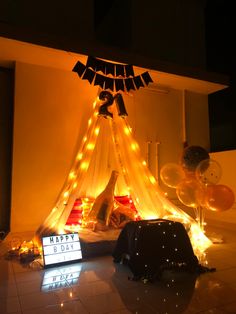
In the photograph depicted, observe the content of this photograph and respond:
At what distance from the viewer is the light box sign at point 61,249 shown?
114 inches

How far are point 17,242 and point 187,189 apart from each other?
2.59m

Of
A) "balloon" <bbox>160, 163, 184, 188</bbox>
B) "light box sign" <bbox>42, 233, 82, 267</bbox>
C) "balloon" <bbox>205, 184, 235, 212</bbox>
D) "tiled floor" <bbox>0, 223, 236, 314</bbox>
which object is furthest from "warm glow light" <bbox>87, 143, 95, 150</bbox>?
"balloon" <bbox>205, 184, 235, 212</bbox>

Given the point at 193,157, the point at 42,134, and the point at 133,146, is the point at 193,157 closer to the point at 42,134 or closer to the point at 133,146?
the point at 133,146

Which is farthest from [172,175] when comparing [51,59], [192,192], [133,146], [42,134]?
[51,59]

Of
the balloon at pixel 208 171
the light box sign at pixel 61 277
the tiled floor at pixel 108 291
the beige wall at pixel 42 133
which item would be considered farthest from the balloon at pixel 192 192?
the beige wall at pixel 42 133

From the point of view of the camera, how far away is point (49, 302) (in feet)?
6.91

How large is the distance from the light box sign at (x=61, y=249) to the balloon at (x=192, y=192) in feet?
5.92

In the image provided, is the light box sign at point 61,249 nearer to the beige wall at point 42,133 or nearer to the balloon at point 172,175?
the beige wall at point 42,133

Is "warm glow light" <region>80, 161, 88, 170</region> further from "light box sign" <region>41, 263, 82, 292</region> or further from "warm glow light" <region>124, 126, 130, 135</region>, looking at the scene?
"light box sign" <region>41, 263, 82, 292</region>

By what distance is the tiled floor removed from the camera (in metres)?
2.01

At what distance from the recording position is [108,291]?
2.31 meters

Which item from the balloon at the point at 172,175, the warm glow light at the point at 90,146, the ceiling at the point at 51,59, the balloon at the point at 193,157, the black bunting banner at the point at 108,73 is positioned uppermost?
the ceiling at the point at 51,59

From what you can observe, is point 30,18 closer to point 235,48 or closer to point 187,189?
point 187,189

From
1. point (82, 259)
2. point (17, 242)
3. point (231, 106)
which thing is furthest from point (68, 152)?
point (231, 106)
